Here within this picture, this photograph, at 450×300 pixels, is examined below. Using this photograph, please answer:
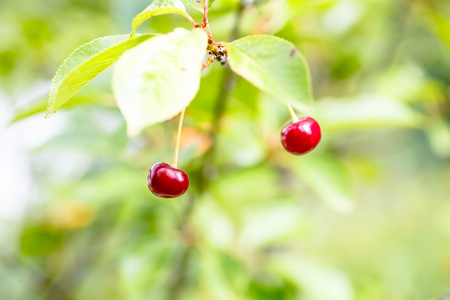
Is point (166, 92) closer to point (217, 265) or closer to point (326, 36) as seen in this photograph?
point (217, 265)

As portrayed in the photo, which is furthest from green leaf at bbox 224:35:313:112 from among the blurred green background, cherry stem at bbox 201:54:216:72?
the blurred green background

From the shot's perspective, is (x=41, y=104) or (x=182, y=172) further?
(x=41, y=104)

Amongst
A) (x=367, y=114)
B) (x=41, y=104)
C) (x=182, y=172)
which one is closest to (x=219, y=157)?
(x=367, y=114)

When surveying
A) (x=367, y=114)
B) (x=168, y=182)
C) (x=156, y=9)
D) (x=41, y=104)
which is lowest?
(x=41, y=104)

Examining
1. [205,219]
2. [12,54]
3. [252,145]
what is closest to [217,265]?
[205,219]

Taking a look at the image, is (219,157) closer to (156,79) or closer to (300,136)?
(300,136)

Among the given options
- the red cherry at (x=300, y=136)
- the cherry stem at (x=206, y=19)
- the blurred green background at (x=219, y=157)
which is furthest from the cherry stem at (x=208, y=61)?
the blurred green background at (x=219, y=157)

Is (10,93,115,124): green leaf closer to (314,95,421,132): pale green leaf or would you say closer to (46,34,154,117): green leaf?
(46,34,154,117): green leaf
